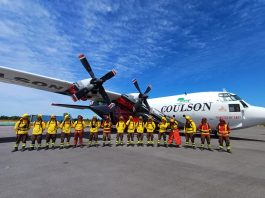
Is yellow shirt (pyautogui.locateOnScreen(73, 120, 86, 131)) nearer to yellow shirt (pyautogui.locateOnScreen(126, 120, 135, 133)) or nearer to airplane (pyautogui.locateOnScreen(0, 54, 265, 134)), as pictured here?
yellow shirt (pyautogui.locateOnScreen(126, 120, 135, 133))

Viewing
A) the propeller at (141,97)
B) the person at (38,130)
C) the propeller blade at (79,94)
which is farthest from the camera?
the propeller at (141,97)

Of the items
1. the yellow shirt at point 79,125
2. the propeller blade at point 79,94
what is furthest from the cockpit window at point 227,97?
the yellow shirt at point 79,125

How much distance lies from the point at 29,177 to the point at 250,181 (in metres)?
6.36

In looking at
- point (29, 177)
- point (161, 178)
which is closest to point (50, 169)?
point (29, 177)

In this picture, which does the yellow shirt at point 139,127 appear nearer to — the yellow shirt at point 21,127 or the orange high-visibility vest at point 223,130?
the orange high-visibility vest at point 223,130

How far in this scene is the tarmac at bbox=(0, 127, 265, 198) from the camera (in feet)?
15.6

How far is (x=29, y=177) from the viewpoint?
5.91m

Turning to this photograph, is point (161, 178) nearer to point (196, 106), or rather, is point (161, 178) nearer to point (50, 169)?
point (50, 169)

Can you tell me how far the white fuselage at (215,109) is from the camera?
1540 cm

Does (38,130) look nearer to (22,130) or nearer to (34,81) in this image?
(22,130)

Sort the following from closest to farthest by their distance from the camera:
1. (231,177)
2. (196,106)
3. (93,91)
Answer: (231,177) < (93,91) < (196,106)

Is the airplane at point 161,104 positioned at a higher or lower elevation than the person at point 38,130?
higher

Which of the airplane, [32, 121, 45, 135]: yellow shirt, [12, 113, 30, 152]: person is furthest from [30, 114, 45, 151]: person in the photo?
the airplane

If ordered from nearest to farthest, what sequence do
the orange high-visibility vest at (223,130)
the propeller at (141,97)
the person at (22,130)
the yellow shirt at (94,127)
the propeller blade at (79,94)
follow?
the person at (22,130) → the orange high-visibility vest at (223,130) → the yellow shirt at (94,127) → the propeller blade at (79,94) → the propeller at (141,97)
